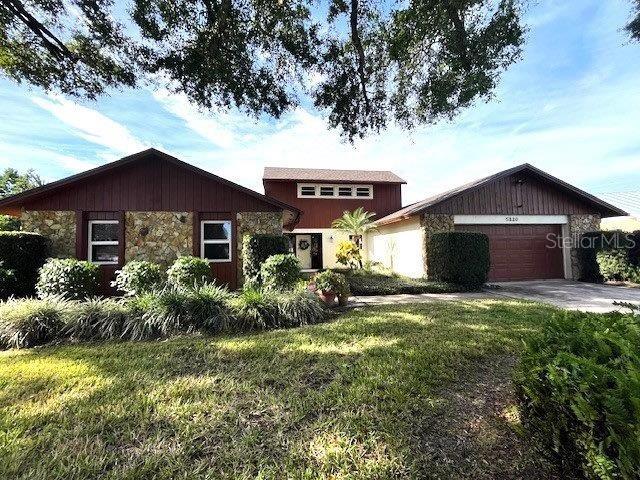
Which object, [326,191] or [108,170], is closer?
[108,170]

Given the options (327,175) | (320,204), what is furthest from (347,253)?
(327,175)

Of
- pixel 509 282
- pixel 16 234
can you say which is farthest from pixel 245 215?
pixel 509 282

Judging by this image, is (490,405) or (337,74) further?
(337,74)

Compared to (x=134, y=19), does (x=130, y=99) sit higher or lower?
lower

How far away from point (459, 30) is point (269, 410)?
8.26m

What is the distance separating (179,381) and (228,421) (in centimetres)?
112

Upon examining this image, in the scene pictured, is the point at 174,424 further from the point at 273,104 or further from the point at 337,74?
the point at 337,74

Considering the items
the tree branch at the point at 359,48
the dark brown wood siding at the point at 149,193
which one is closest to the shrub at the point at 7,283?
the dark brown wood siding at the point at 149,193

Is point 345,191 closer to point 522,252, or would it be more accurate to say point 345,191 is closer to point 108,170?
point 522,252

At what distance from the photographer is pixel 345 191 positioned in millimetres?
19297

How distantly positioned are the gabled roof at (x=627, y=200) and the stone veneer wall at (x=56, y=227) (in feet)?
85.0

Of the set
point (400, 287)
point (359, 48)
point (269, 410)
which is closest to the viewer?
point (269, 410)

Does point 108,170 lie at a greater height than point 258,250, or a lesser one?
greater

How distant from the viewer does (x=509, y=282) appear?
13.0 metres
